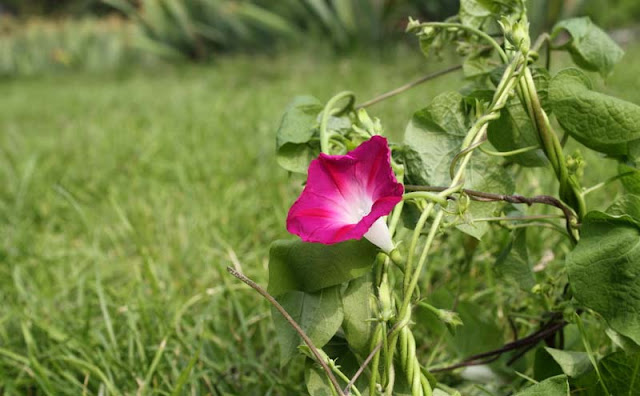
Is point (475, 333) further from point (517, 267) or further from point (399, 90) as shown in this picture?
point (399, 90)

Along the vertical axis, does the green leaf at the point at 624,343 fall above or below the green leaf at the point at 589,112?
below

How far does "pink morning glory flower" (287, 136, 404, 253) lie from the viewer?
0.44 meters

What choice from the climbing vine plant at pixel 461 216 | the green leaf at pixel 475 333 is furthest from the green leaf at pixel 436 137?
the green leaf at pixel 475 333

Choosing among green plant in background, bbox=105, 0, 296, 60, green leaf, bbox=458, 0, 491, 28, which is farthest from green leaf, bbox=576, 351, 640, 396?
green plant in background, bbox=105, 0, 296, 60

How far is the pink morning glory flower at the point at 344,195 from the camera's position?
443mm

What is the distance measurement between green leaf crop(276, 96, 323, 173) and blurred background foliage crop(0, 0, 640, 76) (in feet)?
8.67

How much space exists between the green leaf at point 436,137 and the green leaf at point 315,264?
109 millimetres

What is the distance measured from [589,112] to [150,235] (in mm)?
940

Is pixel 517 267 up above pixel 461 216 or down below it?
below

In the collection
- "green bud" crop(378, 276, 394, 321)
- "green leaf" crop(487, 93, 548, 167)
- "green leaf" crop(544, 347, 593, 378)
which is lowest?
"green leaf" crop(544, 347, 593, 378)

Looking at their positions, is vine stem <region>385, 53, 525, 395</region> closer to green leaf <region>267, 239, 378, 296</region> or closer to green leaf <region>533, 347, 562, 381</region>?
green leaf <region>267, 239, 378, 296</region>

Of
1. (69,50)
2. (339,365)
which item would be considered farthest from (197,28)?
(339,365)

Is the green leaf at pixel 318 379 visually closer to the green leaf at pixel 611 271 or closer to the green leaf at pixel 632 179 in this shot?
the green leaf at pixel 611 271

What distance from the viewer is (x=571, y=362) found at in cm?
58
